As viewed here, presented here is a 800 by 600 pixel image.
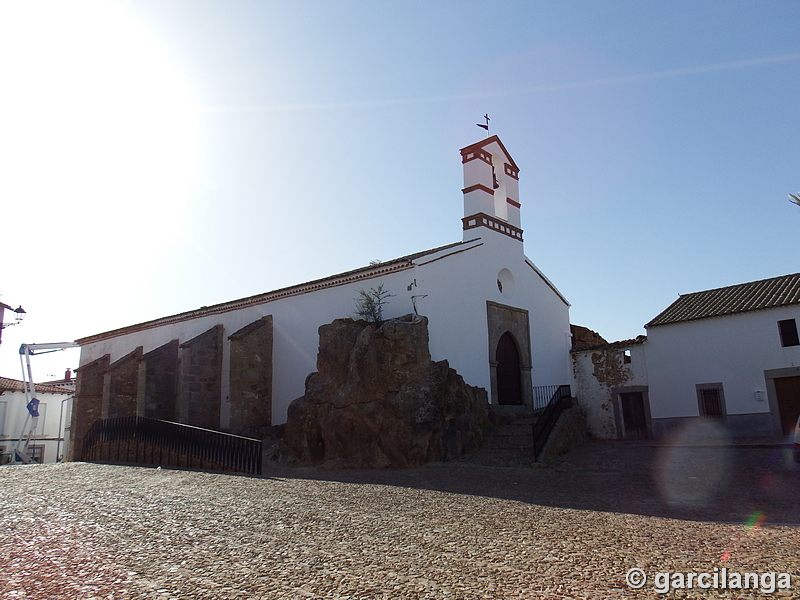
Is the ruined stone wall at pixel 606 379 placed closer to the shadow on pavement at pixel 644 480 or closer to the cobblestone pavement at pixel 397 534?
the shadow on pavement at pixel 644 480

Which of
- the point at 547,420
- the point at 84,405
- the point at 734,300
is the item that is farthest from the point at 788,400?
the point at 84,405

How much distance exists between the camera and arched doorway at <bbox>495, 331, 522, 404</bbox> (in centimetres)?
1650

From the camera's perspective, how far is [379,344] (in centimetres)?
1370

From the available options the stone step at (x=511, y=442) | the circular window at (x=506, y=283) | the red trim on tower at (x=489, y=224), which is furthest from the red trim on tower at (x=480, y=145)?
the stone step at (x=511, y=442)

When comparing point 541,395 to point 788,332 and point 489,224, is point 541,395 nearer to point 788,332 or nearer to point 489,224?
point 489,224

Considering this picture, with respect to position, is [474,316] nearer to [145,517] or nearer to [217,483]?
[217,483]

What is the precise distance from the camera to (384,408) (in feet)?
42.9

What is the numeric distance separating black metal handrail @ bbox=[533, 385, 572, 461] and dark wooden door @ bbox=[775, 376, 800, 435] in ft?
16.8

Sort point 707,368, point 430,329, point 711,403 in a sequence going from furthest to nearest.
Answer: point 707,368 → point 711,403 → point 430,329

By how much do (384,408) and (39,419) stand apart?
2489 centimetres

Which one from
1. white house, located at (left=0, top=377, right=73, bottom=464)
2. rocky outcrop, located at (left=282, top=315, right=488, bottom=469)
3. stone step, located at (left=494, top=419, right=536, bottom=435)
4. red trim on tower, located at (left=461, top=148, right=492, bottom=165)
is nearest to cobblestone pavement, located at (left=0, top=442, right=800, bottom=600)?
rocky outcrop, located at (left=282, top=315, right=488, bottom=469)

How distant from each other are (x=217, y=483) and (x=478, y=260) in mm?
9436

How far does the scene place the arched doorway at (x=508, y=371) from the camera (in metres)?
16.5

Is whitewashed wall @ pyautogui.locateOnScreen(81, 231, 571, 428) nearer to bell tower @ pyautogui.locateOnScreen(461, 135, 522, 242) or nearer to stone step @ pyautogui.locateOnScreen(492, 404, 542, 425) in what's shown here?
bell tower @ pyautogui.locateOnScreen(461, 135, 522, 242)
